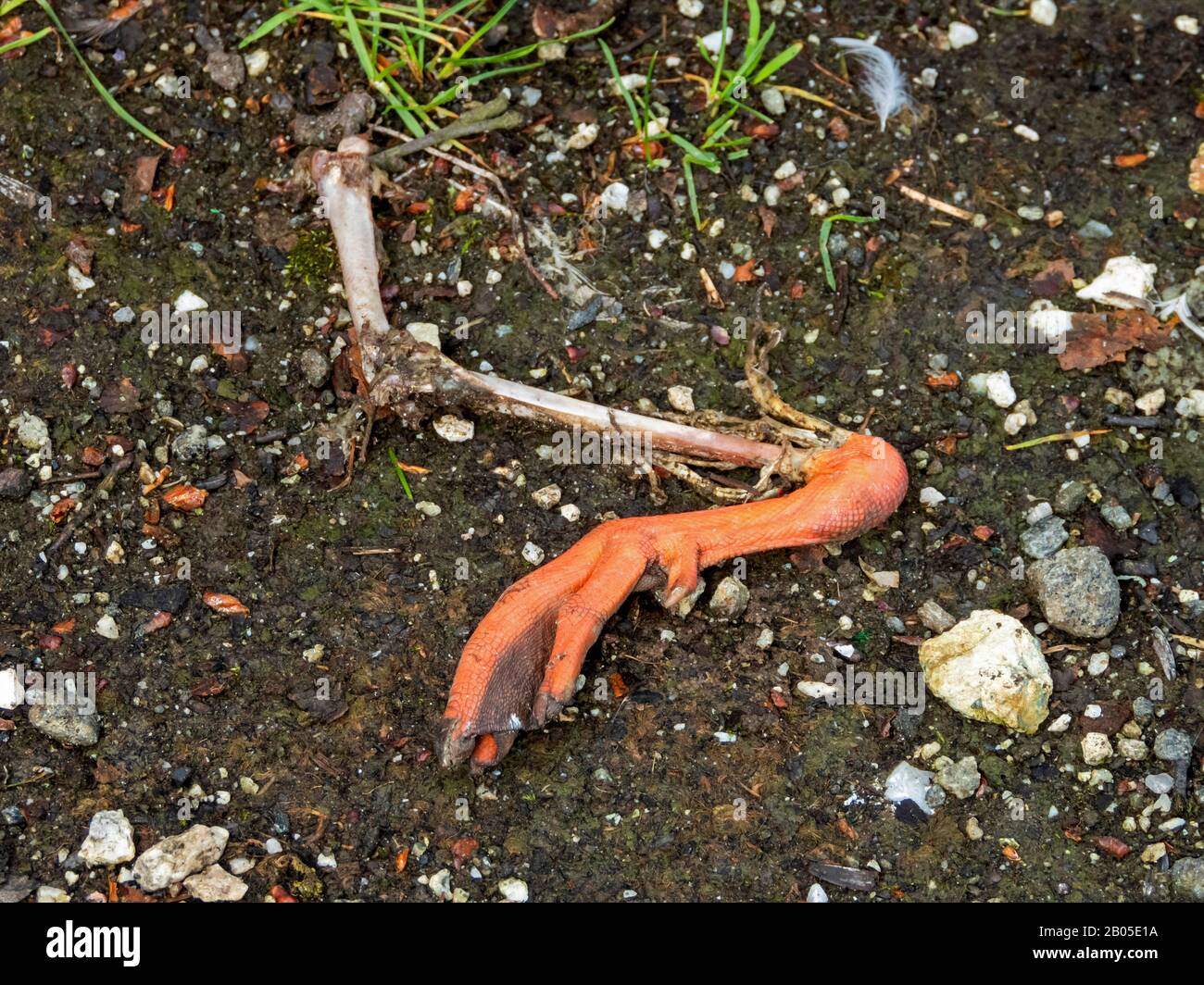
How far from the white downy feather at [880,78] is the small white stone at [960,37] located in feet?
0.95

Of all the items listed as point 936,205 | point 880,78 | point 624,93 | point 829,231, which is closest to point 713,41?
point 624,93

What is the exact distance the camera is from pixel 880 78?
4832 millimetres

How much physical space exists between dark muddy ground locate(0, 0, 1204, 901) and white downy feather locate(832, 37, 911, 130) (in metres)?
0.07

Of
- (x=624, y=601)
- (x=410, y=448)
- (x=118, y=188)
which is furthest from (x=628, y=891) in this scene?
(x=118, y=188)

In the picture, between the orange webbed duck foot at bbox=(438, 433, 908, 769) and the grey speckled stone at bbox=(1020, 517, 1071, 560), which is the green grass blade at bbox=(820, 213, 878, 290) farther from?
the grey speckled stone at bbox=(1020, 517, 1071, 560)

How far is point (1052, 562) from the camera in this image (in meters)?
3.88

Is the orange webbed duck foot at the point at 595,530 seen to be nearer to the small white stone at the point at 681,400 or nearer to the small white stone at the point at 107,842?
the small white stone at the point at 681,400

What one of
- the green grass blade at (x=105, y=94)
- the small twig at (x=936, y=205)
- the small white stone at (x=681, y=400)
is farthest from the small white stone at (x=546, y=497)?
the green grass blade at (x=105, y=94)

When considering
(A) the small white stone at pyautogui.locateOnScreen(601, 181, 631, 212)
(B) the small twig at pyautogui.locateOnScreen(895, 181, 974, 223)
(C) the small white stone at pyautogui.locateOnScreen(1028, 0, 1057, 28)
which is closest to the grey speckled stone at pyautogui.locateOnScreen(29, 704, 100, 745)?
(A) the small white stone at pyautogui.locateOnScreen(601, 181, 631, 212)

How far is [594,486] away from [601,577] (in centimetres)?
48

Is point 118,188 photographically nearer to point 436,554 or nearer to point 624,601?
point 436,554

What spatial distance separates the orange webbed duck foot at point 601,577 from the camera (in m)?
3.46

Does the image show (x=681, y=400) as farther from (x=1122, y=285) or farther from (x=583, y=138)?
(x=1122, y=285)

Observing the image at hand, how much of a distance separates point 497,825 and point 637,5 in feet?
11.0
